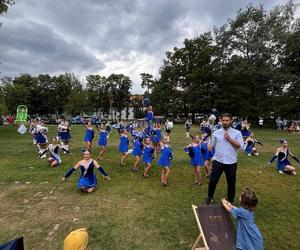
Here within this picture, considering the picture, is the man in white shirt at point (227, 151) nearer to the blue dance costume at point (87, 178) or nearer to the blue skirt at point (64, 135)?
the blue dance costume at point (87, 178)

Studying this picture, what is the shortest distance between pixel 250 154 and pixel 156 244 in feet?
36.2

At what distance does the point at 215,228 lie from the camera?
14.2 feet

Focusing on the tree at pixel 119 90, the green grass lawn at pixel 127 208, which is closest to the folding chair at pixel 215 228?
the green grass lawn at pixel 127 208

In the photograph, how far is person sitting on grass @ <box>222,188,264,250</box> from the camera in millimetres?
3826

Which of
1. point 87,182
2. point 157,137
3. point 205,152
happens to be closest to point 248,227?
point 87,182

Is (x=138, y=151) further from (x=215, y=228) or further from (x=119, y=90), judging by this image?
(x=119, y=90)

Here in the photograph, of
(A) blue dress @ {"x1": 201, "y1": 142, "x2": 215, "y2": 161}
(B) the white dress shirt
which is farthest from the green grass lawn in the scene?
(B) the white dress shirt

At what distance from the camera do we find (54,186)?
8.05m

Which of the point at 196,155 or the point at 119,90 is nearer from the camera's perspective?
the point at 196,155

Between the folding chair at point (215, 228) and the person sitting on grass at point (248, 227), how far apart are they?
0.29 meters

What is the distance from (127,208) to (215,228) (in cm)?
275

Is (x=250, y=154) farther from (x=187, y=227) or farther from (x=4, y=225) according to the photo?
(x=4, y=225)

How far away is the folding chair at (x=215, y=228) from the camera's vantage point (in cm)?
414

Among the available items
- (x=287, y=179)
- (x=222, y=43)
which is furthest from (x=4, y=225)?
(x=222, y=43)
